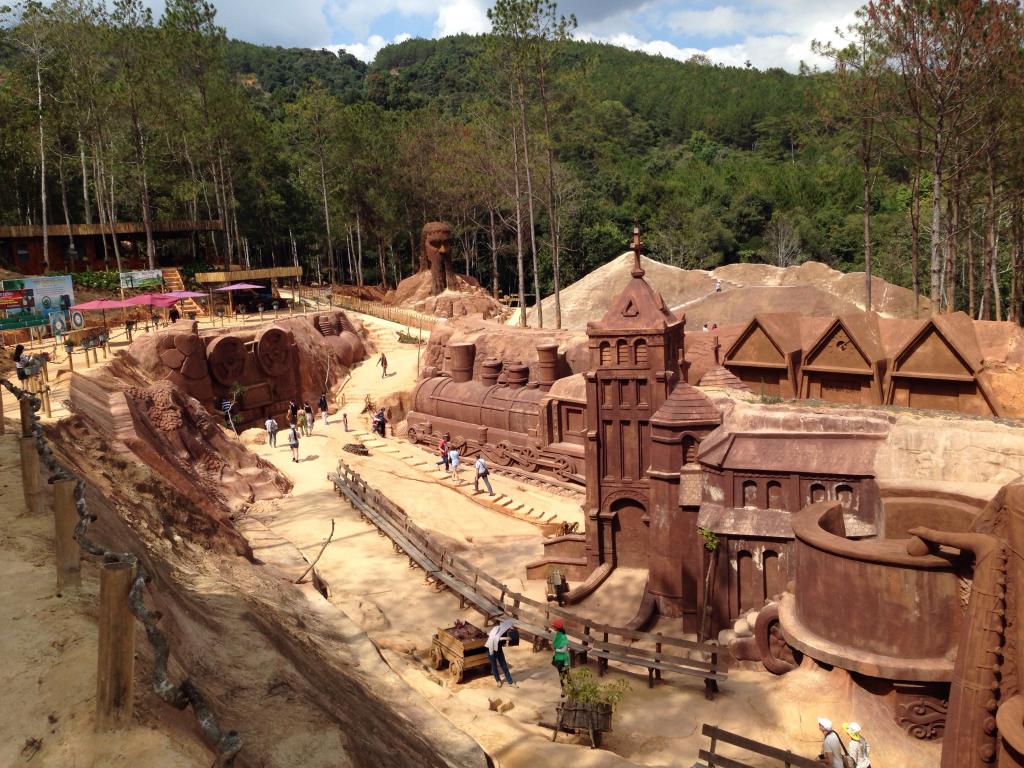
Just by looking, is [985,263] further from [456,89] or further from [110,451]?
[456,89]

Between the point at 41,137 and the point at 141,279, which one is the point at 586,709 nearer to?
the point at 141,279

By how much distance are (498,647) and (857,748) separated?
20.5 feet

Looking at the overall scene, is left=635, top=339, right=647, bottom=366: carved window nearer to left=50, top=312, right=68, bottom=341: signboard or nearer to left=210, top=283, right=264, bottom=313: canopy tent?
left=50, top=312, right=68, bottom=341: signboard

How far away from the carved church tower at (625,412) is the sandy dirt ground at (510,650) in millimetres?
1215

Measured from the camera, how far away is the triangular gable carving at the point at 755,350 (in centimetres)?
2173

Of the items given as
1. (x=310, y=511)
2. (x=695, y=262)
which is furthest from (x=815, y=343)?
(x=695, y=262)

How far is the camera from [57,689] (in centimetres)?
530

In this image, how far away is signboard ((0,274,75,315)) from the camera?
1085 inches

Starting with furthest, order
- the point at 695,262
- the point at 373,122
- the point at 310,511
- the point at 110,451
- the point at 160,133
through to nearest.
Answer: the point at 695,262 < the point at 373,122 < the point at 160,133 < the point at 310,511 < the point at 110,451

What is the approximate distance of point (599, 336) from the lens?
20219 millimetres

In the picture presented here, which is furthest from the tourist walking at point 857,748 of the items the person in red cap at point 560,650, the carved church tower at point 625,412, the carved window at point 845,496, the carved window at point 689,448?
the carved church tower at point 625,412

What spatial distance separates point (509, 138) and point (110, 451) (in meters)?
32.7

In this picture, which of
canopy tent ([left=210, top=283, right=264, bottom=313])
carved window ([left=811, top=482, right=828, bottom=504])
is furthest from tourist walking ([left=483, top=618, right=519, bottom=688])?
canopy tent ([left=210, top=283, right=264, bottom=313])

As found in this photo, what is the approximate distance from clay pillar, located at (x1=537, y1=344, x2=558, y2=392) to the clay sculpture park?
154 millimetres
